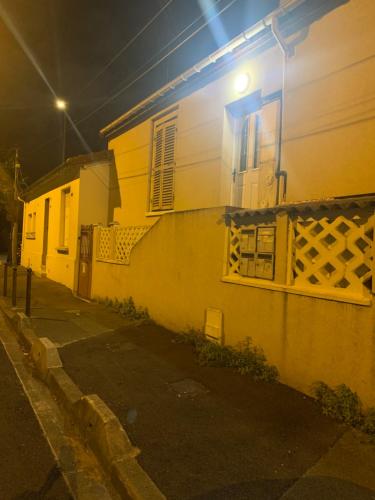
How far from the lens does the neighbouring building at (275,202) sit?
396 centimetres

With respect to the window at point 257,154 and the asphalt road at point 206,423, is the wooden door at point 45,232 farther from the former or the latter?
the asphalt road at point 206,423

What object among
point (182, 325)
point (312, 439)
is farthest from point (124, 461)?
point (182, 325)

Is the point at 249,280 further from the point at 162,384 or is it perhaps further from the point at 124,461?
the point at 124,461

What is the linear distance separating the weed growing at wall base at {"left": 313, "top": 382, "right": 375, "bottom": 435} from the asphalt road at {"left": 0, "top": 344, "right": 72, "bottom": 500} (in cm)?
251

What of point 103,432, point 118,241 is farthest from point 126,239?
point 103,432

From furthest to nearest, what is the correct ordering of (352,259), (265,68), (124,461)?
1. (265,68)
2. (352,259)
3. (124,461)

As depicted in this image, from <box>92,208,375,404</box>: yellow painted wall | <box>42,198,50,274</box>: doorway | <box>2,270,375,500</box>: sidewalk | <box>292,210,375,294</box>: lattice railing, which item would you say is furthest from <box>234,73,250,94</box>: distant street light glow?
<box>42,198,50,274</box>: doorway

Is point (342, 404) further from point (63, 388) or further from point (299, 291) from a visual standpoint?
point (63, 388)

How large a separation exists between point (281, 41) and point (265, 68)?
59 centimetres

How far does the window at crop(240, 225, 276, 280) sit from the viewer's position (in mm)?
4761

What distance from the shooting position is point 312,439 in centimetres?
332

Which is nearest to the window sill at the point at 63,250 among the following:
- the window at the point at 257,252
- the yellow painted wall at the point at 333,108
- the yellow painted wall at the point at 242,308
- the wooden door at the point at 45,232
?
the wooden door at the point at 45,232

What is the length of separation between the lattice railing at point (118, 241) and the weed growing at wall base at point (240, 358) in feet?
11.1

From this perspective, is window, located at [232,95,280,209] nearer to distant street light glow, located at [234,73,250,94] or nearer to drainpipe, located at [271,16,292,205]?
drainpipe, located at [271,16,292,205]
